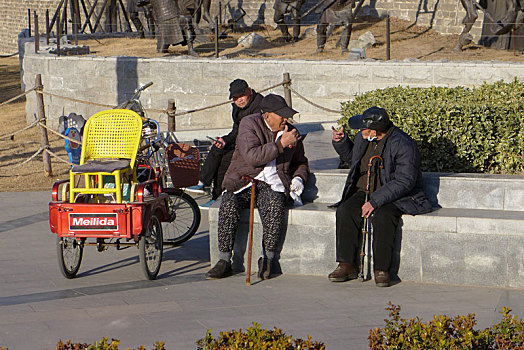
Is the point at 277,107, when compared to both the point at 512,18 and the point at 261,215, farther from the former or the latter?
the point at 512,18

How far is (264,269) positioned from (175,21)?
15.0 m

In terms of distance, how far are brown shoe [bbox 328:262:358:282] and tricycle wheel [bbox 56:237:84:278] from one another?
1896mm

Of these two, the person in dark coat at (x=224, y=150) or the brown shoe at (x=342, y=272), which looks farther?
the person in dark coat at (x=224, y=150)

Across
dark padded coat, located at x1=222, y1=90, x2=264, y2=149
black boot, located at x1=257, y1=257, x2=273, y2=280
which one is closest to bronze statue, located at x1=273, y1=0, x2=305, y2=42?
dark padded coat, located at x1=222, y1=90, x2=264, y2=149

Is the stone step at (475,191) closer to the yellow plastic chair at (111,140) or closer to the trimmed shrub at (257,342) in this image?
the yellow plastic chair at (111,140)

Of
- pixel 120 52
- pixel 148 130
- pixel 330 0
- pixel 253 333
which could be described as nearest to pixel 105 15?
pixel 120 52

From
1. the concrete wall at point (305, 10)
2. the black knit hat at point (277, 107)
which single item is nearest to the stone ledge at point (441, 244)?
the black knit hat at point (277, 107)

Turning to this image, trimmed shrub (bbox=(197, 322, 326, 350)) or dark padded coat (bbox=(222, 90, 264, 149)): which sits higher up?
dark padded coat (bbox=(222, 90, 264, 149))

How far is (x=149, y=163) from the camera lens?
25.6 ft

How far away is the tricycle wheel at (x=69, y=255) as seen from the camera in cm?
651

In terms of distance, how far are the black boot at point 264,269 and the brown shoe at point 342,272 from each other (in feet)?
1.51

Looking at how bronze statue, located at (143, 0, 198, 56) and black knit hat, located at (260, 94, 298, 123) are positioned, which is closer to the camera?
black knit hat, located at (260, 94, 298, 123)

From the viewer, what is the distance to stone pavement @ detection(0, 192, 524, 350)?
5.30m

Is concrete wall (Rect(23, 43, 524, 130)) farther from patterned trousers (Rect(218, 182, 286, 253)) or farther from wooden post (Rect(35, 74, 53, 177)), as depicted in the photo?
patterned trousers (Rect(218, 182, 286, 253))
